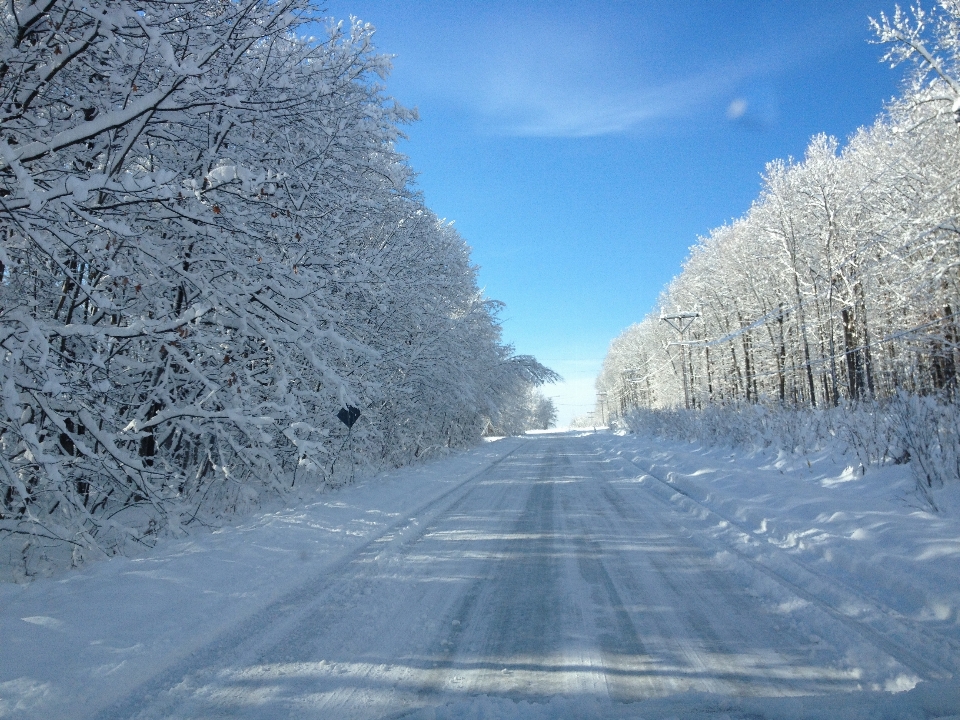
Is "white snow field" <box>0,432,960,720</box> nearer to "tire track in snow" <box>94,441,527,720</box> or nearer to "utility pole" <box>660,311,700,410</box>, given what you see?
"tire track in snow" <box>94,441,527,720</box>

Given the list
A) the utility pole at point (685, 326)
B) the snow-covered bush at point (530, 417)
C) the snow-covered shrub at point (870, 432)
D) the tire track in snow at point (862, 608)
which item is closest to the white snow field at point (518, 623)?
the tire track in snow at point (862, 608)

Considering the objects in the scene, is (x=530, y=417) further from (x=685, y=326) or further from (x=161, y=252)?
(x=161, y=252)

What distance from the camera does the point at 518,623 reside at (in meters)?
4.04

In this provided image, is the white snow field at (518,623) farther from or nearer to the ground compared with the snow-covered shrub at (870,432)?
nearer to the ground

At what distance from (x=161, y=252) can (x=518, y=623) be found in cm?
438

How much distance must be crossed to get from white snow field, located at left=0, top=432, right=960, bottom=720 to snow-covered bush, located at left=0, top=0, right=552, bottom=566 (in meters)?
1.19

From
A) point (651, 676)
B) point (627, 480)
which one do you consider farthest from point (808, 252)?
point (651, 676)

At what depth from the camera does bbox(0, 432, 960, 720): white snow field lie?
2.92 m

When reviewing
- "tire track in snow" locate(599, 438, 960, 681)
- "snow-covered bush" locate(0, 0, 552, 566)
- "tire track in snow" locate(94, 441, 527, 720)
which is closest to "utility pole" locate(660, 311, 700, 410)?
"tire track in snow" locate(599, 438, 960, 681)

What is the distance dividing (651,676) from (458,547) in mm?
3667

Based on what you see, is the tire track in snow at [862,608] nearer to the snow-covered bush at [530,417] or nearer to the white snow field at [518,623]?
the white snow field at [518,623]

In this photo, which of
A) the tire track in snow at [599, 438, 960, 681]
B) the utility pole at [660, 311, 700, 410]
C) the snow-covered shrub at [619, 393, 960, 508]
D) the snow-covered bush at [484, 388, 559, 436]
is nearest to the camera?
the tire track in snow at [599, 438, 960, 681]

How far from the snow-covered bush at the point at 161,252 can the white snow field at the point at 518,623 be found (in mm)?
1189

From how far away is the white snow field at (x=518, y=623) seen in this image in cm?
292
